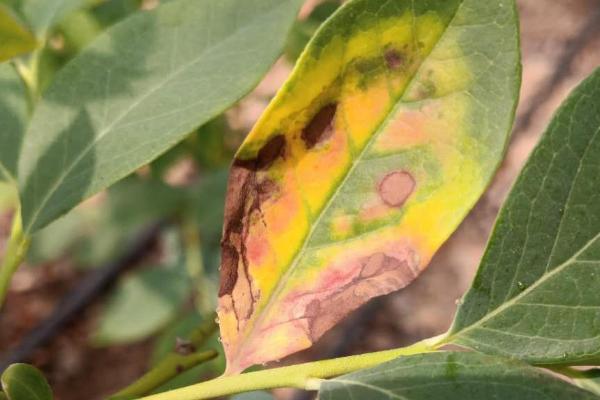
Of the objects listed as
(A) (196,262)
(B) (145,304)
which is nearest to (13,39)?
(A) (196,262)

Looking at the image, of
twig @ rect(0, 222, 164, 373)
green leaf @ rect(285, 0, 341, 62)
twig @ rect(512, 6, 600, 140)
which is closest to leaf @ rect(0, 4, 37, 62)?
green leaf @ rect(285, 0, 341, 62)

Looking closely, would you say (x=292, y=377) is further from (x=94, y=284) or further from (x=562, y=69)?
(x=562, y=69)

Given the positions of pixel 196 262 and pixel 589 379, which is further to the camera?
pixel 196 262

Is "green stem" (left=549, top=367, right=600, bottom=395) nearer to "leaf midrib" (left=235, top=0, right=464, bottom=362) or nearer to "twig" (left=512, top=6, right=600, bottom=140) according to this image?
"leaf midrib" (left=235, top=0, right=464, bottom=362)

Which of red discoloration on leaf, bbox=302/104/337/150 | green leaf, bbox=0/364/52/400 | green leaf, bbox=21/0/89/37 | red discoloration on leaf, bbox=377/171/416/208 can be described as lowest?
green leaf, bbox=0/364/52/400

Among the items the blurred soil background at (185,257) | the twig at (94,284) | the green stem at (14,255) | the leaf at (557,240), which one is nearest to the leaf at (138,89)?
the green stem at (14,255)

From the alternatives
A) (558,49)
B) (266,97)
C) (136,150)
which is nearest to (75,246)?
(266,97)
